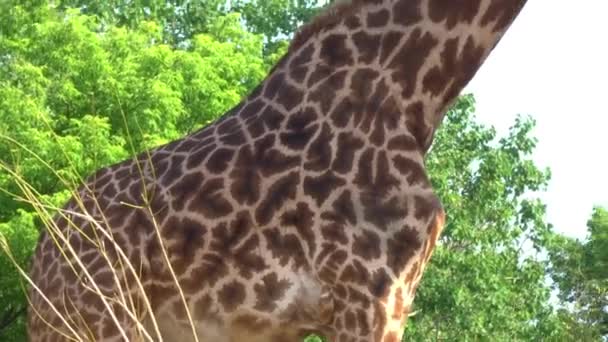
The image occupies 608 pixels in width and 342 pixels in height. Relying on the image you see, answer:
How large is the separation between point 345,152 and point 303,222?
34 centimetres

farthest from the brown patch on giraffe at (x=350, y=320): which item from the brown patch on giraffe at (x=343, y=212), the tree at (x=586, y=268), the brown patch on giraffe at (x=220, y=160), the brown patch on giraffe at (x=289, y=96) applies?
the tree at (x=586, y=268)

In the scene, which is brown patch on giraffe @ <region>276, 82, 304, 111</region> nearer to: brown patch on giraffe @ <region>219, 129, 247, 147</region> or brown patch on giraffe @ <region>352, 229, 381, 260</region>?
brown patch on giraffe @ <region>219, 129, 247, 147</region>

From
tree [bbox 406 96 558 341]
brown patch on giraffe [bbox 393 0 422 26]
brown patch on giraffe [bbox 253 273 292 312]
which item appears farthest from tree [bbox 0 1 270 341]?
brown patch on giraffe [bbox 253 273 292 312]

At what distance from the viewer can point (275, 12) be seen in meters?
26.0

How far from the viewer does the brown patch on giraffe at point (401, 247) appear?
5391mm

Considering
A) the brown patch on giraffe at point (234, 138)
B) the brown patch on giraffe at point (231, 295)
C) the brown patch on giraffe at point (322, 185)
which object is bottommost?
the brown patch on giraffe at point (231, 295)

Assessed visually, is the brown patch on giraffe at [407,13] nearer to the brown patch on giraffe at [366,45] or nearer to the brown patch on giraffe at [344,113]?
the brown patch on giraffe at [366,45]

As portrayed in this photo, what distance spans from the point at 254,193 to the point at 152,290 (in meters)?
0.57

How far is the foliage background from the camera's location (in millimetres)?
15969

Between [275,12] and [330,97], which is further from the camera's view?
[275,12]

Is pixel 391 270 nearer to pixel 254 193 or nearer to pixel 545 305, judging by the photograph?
pixel 254 193

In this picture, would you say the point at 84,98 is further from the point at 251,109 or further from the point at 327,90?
the point at 327,90

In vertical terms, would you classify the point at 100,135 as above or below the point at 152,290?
above

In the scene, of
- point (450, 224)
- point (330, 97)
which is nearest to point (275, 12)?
point (450, 224)
